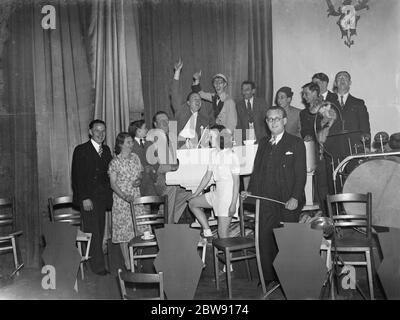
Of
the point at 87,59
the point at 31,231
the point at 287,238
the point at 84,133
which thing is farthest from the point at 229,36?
the point at 287,238

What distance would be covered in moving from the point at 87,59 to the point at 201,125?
172cm

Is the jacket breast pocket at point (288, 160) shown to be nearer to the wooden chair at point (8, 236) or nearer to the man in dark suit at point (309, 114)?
the man in dark suit at point (309, 114)

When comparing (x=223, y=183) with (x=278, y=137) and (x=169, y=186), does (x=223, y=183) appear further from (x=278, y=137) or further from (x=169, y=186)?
(x=169, y=186)

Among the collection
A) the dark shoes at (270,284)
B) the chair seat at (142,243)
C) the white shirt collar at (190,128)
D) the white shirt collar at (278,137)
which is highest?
the white shirt collar at (190,128)

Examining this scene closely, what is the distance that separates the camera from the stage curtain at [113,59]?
6.27m

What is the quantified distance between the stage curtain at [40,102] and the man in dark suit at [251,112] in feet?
6.77

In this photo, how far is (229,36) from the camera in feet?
22.1

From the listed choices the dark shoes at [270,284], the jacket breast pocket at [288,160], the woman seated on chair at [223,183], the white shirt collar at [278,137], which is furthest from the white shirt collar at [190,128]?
the dark shoes at [270,284]

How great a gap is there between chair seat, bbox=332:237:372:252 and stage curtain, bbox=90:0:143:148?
345cm

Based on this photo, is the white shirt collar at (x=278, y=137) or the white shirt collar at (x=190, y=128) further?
the white shirt collar at (x=190, y=128)

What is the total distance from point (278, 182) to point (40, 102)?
3.22 metres

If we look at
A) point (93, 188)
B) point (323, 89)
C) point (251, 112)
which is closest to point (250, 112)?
point (251, 112)

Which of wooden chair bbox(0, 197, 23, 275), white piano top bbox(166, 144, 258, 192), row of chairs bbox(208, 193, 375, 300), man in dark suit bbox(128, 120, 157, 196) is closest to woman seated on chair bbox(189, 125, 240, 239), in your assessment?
row of chairs bbox(208, 193, 375, 300)
